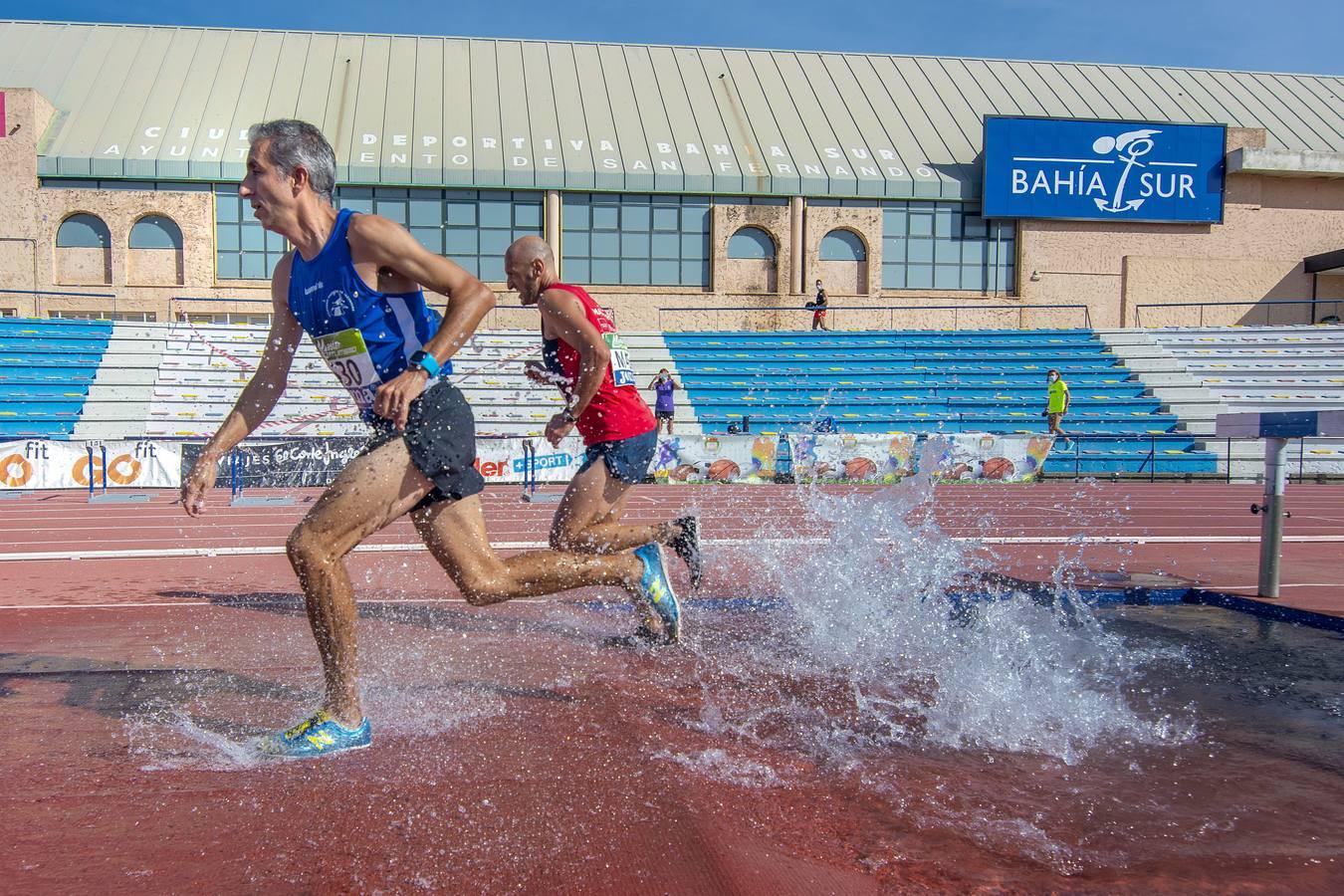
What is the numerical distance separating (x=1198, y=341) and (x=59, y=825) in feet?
91.7

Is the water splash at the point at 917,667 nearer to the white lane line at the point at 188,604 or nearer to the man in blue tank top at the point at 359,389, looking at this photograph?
the man in blue tank top at the point at 359,389

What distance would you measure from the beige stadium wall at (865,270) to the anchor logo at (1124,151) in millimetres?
718

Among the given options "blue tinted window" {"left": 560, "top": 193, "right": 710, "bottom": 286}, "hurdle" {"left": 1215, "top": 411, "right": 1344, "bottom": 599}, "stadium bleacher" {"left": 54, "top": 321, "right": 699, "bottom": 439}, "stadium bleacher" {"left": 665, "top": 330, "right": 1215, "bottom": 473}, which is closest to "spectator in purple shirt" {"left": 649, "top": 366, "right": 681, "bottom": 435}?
"stadium bleacher" {"left": 54, "top": 321, "right": 699, "bottom": 439}

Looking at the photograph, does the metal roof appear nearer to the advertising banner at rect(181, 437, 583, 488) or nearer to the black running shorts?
the advertising banner at rect(181, 437, 583, 488)

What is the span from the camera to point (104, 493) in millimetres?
14242

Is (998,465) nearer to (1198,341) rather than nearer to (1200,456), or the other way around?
(1200,456)

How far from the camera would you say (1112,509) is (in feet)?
42.7

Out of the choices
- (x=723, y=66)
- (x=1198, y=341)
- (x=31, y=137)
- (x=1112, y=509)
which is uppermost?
(x=723, y=66)

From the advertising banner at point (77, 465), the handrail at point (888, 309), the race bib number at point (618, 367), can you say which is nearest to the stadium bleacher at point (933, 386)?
the handrail at point (888, 309)

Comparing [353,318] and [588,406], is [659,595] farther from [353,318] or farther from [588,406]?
[353,318]

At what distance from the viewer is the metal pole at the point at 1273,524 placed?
5777 millimetres

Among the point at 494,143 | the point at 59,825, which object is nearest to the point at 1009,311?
the point at 494,143

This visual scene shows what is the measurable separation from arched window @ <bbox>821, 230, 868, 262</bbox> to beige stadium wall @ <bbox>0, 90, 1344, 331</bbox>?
0.30 meters

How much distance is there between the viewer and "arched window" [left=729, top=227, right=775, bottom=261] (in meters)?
28.8
